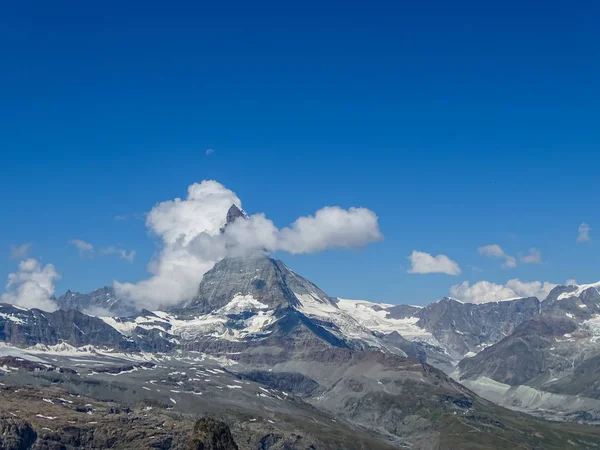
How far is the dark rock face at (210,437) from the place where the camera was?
8144cm

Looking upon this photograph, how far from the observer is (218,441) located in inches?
3243

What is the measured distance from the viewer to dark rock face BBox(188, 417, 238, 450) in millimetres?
81438

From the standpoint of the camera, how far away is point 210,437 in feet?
270
